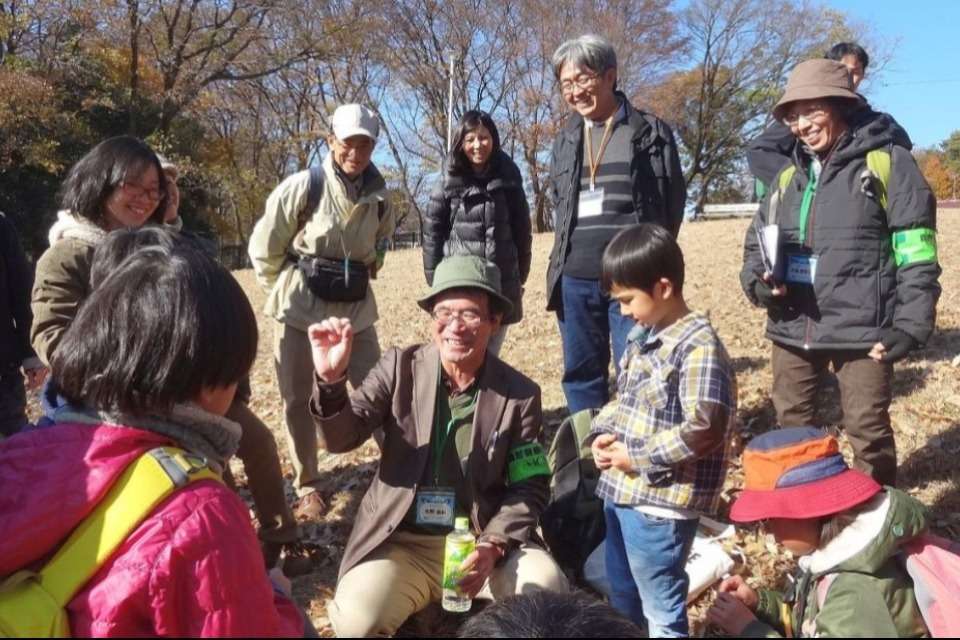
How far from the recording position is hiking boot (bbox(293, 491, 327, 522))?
4.44 meters

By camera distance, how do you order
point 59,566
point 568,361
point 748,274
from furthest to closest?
1. point 568,361
2. point 748,274
3. point 59,566

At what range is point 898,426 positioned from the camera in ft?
16.3

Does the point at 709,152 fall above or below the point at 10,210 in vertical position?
above

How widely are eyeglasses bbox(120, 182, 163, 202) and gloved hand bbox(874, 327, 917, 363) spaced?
329 centimetres

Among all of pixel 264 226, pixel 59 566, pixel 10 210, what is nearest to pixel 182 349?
pixel 59 566

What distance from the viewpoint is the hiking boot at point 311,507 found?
14.6 feet

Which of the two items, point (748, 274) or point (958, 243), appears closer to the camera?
point (748, 274)

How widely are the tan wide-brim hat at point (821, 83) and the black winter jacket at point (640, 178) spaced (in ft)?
2.50

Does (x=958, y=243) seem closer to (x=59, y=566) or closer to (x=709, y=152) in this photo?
(x=59, y=566)

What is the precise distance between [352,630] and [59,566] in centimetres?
166

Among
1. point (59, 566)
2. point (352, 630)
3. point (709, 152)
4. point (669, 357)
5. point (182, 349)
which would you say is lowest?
point (352, 630)

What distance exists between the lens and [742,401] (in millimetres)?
5551

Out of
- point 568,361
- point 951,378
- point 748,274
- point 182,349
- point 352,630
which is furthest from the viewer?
point 951,378

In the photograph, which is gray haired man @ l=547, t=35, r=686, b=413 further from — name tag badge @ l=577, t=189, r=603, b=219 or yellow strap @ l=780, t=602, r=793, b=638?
yellow strap @ l=780, t=602, r=793, b=638
